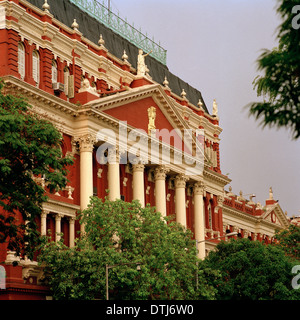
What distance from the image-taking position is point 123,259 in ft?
138

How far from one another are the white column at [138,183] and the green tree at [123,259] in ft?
23.4

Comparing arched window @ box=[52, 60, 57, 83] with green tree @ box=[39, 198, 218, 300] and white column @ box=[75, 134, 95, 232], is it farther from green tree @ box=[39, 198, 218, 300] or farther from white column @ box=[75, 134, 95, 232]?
green tree @ box=[39, 198, 218, 300]

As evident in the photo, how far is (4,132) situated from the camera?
103ft

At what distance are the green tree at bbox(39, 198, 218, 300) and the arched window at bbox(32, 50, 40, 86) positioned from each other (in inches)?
367

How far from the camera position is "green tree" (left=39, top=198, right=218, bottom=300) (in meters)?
41.8

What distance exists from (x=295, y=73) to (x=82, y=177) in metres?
38.0

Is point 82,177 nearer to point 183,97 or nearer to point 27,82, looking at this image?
point 27,82

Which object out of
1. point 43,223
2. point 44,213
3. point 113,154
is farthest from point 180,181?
point 43,223

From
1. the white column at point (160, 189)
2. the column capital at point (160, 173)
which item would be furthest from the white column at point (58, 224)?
the column capital at point (160, 173)

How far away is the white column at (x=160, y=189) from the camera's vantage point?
57031 millimetres

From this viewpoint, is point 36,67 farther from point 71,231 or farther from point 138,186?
point 138,186

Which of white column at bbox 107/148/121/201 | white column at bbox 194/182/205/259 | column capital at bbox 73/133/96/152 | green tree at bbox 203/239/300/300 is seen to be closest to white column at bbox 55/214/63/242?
column capital at bbox 73/133/96/152
